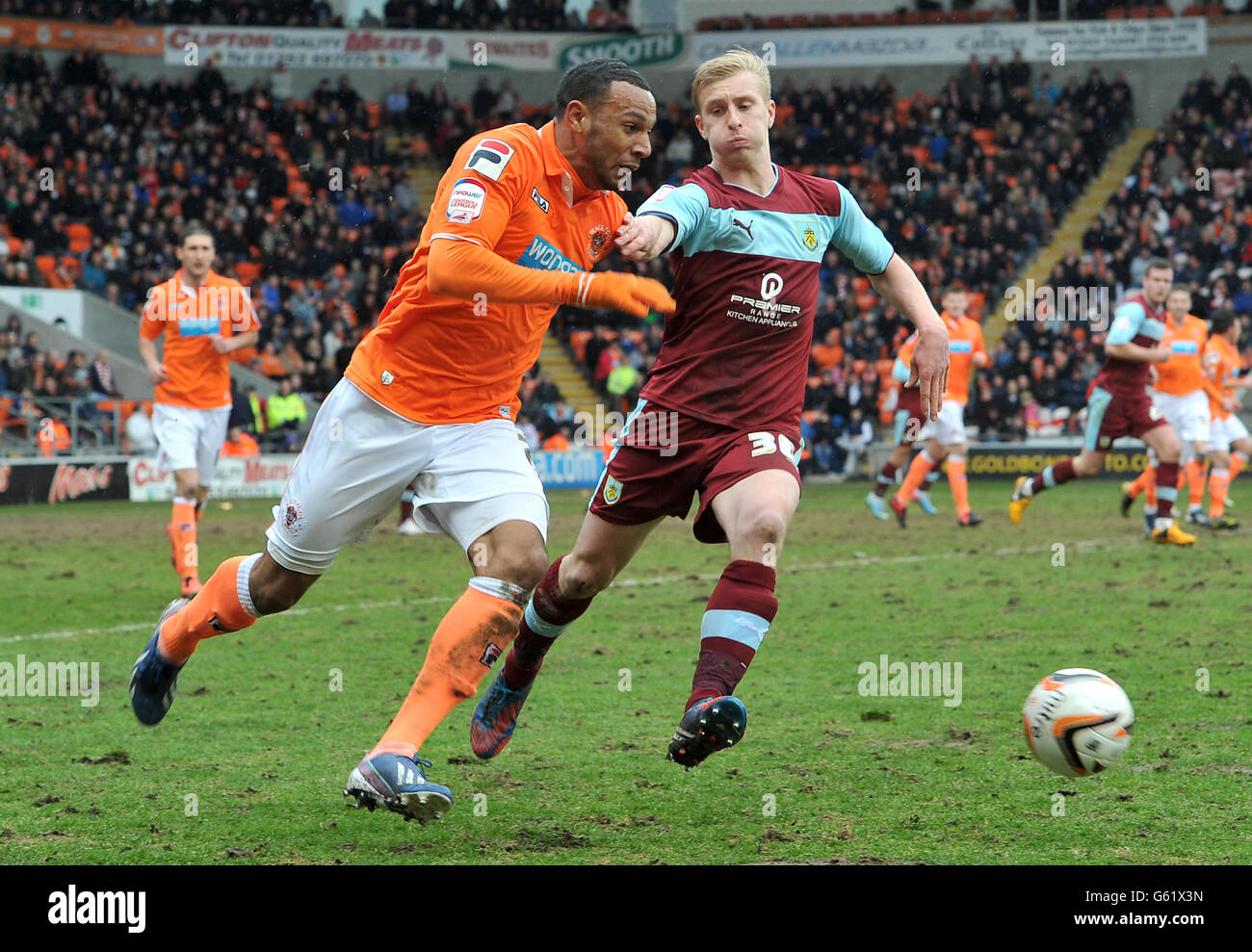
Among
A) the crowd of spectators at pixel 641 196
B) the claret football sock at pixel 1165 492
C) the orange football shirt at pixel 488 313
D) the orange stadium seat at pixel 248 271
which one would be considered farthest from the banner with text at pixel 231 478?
the orange football shirt at pixel 488 313

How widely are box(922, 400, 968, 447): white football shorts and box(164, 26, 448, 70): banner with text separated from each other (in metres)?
20.5

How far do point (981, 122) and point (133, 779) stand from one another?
30.4 m

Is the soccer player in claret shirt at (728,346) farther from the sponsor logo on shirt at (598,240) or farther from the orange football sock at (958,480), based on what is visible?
the orange football sock at (958,480)

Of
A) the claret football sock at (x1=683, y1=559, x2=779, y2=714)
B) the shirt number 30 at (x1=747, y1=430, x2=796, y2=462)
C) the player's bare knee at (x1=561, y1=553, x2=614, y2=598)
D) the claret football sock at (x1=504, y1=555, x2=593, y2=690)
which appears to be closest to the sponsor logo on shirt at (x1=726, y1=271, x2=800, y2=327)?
the shirt number 30 at (x1=747, y1=430, x2=796, y2=462)

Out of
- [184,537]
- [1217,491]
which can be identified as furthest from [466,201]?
[1217,491]

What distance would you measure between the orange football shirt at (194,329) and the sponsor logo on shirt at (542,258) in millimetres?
6268

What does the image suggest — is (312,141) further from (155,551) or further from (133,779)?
(133,779)

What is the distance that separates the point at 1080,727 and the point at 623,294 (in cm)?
200

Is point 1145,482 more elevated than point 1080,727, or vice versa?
point 1145,482

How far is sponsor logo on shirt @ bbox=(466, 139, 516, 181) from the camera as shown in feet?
14.5

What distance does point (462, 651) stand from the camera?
171 inches

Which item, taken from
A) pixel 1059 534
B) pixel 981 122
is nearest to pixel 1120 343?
pixel 1059 534

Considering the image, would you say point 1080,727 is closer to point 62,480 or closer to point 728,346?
point 728,346
